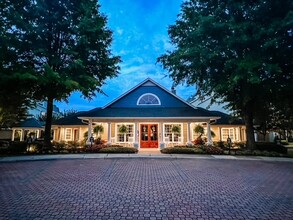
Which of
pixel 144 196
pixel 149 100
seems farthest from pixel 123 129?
pixel 144 196

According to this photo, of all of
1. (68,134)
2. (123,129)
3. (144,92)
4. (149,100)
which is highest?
(144,92)

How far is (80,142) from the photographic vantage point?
22219 mm

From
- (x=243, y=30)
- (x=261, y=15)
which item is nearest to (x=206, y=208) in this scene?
(x=243, y=30)

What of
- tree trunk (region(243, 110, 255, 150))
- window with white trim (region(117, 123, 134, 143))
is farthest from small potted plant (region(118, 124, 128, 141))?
tree trunk (region(243, 110, 255, 150))

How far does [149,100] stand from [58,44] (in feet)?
32.9

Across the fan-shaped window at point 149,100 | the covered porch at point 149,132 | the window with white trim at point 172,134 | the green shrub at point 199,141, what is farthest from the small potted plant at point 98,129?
the green shrub at point 199,141

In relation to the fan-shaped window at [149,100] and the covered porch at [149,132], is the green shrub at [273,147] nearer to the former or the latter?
the covered porch at [149,132]

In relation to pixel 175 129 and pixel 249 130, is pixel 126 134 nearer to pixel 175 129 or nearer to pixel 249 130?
pixel 175 129

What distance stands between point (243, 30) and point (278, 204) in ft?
40.5

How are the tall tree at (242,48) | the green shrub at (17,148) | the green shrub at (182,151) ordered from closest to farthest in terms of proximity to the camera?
the tall tree at (242,48) < the green shrub at (17,148) < the green shrub at (182,151)

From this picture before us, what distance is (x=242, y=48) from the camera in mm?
15281

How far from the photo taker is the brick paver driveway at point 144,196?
4418mm

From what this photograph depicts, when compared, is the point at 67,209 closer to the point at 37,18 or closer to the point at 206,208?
the point at 206,208

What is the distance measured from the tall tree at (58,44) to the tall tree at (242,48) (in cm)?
691
